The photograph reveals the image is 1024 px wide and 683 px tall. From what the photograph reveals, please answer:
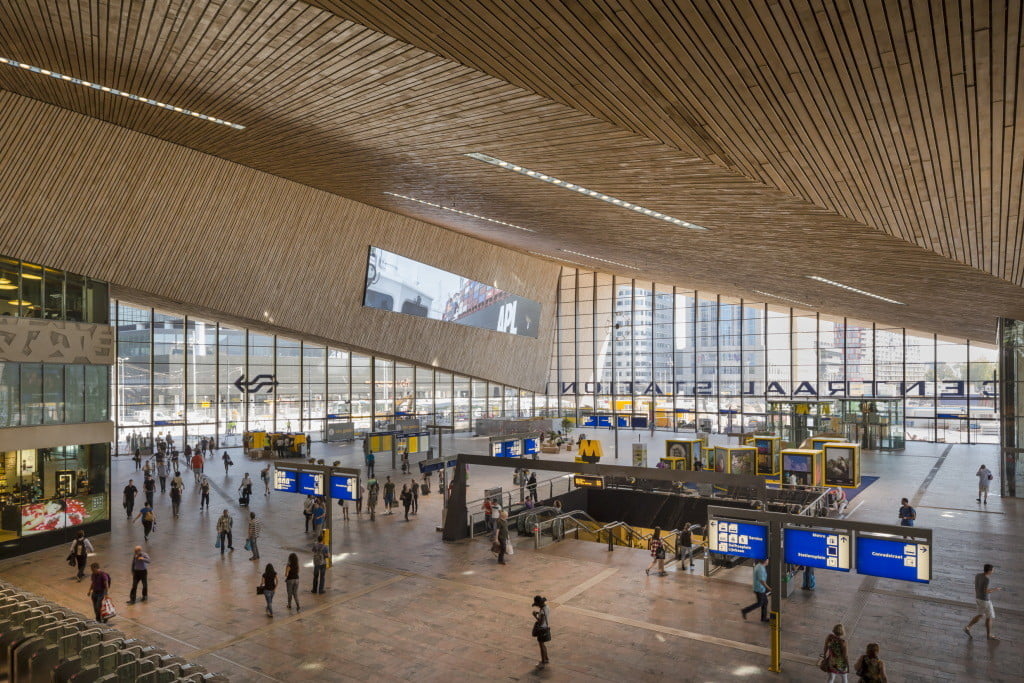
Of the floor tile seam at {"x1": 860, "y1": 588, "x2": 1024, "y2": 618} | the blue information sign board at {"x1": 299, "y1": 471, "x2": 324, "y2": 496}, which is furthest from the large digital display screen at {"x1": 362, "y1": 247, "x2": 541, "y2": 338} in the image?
the floor tile seam at {"x1": 860, "y1": 588, "x2": 1024, "y2": 618}

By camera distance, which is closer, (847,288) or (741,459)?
(847,288)

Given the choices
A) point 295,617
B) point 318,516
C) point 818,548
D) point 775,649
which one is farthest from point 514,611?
point 318,516

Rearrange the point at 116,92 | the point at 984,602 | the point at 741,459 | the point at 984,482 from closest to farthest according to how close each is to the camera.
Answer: the point at 984,602 → the point at 116,92 → the point at 984,482 → the point at 741,459

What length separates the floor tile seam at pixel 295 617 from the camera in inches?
400

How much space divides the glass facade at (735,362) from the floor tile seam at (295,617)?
26.1m

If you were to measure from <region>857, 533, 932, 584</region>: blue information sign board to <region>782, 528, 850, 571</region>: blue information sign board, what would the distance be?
0.67 ft

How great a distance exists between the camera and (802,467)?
23.5m

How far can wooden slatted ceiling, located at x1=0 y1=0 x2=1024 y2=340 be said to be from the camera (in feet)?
19.8

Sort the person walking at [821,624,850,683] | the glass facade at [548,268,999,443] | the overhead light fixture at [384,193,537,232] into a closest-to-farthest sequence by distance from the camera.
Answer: the person walking at [821,624,850,683], the overhead light fixture at [384,193,537,232], the glass facade at [548,268,999,443]

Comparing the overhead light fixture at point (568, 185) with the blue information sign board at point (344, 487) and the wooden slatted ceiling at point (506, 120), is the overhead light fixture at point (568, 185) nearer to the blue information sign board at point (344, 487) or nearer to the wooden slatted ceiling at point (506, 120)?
the wooden slatted ceiling at point (506, 120)

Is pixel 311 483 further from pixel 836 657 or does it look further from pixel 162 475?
pixel 162 475

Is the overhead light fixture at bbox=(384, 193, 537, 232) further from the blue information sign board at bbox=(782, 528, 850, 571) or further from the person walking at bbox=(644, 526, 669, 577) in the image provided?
the blue information sign board at bbox=(782, 528, 850, 571)

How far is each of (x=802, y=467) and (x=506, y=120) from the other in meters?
19.2

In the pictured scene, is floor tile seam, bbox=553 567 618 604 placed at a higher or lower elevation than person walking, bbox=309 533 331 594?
lower
